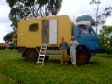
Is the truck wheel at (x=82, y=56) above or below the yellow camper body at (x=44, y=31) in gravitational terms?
below

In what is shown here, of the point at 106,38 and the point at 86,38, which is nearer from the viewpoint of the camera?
the point at 86,38

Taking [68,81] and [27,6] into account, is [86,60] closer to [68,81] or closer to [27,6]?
[68,81]

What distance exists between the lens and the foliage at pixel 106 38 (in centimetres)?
3434

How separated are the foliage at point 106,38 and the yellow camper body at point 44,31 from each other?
1138cm

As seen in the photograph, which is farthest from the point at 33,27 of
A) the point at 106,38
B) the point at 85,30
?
the point at 106,38

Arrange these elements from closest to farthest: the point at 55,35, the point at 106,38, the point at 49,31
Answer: the point at 55,35, the point at 49,31, the point at 106,38

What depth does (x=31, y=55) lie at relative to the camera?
25062 mm

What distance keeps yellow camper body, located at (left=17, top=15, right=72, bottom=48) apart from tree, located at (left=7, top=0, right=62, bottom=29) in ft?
110

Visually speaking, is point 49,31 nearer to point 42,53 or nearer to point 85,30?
point 42,53

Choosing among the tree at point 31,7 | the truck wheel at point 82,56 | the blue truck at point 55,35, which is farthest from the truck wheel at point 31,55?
the tree at point 31,7

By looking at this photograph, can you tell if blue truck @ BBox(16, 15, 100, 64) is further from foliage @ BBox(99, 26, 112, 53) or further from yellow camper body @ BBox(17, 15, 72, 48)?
foliage @ BBox(99, 26, 112, 53)

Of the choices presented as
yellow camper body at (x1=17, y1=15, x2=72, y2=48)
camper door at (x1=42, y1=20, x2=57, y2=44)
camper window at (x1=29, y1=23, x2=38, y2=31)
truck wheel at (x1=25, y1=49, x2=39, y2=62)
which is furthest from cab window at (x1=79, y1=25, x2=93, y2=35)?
truck wheel at (x1=25, y1=49, x2=39, y2=62)

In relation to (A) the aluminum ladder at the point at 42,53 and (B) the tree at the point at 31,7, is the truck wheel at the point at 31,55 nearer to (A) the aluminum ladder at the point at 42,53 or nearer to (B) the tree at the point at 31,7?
(A) the aluminum ladder at the point at 42,53

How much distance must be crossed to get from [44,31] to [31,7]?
1406 inches
